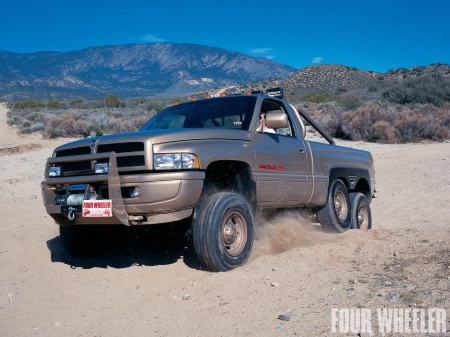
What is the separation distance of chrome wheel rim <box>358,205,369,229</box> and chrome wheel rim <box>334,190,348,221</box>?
559mm

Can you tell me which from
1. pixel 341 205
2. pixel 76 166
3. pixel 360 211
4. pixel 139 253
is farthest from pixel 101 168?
pixel 360 211

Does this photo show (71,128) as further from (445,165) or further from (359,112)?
(445,165)

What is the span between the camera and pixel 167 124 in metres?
6.14

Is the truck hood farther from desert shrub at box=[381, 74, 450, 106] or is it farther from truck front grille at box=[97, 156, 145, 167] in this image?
desert shrub at box=[381, 74, 450, 106]

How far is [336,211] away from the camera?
23.1 feet

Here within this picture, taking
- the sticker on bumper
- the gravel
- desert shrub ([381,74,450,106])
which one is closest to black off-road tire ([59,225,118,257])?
the sticker on bumper

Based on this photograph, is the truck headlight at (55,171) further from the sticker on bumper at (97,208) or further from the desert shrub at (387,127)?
the desert shrub at (387,127)

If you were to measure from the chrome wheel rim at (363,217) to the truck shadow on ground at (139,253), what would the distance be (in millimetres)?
3047

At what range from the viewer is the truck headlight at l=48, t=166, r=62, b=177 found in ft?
16.5

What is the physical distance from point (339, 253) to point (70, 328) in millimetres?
2908

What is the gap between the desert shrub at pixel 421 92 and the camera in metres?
32.5

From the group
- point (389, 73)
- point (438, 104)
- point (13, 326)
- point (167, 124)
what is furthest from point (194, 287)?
point (389, 73)

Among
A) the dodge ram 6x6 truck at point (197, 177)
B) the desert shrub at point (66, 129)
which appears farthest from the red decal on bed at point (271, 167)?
the desert shrub at point (66, 129)
